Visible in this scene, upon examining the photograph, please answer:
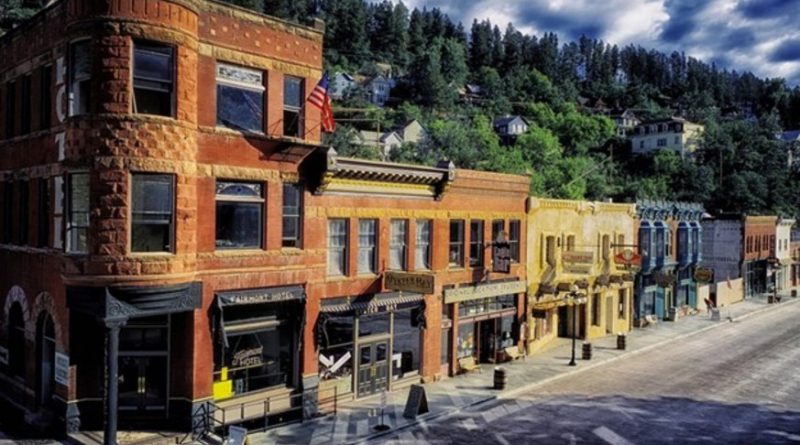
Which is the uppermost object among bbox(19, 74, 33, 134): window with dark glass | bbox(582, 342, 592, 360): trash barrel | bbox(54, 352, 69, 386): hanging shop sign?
bbox(19, 74, 33, 134): window with dark glass

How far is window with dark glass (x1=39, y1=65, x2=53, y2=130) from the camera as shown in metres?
21.1

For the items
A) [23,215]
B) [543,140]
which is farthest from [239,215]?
[543,140]

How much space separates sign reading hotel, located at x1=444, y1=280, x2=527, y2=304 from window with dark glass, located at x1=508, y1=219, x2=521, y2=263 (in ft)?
4.42

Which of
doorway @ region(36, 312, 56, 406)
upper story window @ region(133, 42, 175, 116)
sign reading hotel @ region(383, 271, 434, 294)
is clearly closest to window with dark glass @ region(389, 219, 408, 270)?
sign reading hotel @ region(383, 271, 434, 294)

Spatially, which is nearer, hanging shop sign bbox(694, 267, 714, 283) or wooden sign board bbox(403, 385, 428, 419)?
wooden sign board bbox(403, 385, 428, 419)

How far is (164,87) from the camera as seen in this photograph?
18156 millimetres

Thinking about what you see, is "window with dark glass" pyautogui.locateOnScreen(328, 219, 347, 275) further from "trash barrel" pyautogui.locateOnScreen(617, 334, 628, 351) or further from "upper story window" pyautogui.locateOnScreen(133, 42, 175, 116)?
"trash barrel" pyautogui.locateOnScreen(617, 334, 628, 351)

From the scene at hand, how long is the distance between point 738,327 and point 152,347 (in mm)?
42553

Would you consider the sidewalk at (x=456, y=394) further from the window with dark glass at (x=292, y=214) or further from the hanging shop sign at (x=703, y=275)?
the window with dark glass at (x=292, y=214)

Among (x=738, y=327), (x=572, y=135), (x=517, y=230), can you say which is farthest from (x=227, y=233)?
(x=572, y=135)

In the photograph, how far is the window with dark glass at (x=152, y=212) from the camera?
17750mm

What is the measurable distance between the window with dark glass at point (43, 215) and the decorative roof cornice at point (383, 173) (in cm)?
921

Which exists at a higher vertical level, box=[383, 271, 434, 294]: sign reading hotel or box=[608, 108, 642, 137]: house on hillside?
box=[608, 108, 642, 137]: house on hillside

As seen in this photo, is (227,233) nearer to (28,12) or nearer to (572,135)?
(28,12)
